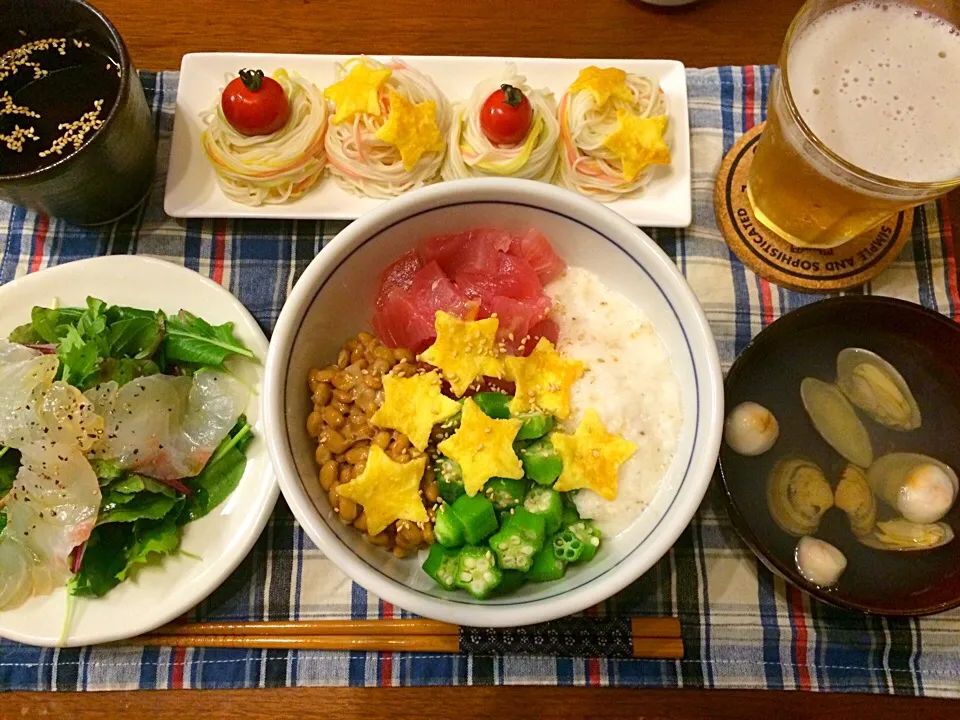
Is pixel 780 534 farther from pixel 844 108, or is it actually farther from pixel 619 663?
pixel 844 108

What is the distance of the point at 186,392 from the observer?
1461 mm

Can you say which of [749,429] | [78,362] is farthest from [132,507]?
[749,429]

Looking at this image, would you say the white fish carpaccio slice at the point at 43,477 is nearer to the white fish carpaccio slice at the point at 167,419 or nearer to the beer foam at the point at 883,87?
the white fish carpaccio slice at the point at 167,419

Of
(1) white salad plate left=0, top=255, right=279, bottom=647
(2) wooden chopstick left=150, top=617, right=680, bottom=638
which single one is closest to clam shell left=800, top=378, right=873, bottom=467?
(2) wooden chopstick left=150, top=617, right=680, bottom=638

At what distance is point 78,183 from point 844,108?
1571mm

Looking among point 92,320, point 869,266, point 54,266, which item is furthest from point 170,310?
point 869,266

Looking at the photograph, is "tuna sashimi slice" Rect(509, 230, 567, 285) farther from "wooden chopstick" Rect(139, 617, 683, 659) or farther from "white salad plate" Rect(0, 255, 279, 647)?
"wooden chopstick" Rect(139, 617, 683, 659)

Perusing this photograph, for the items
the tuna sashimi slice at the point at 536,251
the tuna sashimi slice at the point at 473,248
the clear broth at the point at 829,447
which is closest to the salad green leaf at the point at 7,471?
the tuna sashimi slice at the point at 473,248

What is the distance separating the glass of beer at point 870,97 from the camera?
1326 mm

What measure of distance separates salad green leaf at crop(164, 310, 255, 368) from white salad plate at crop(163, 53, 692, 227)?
294 mm

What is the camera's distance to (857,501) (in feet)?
4.59

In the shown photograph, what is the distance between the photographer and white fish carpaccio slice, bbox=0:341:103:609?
4.32 feet

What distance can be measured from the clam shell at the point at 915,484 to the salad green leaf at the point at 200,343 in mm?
1338

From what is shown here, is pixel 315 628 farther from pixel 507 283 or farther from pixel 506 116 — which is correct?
pixel 506 116
